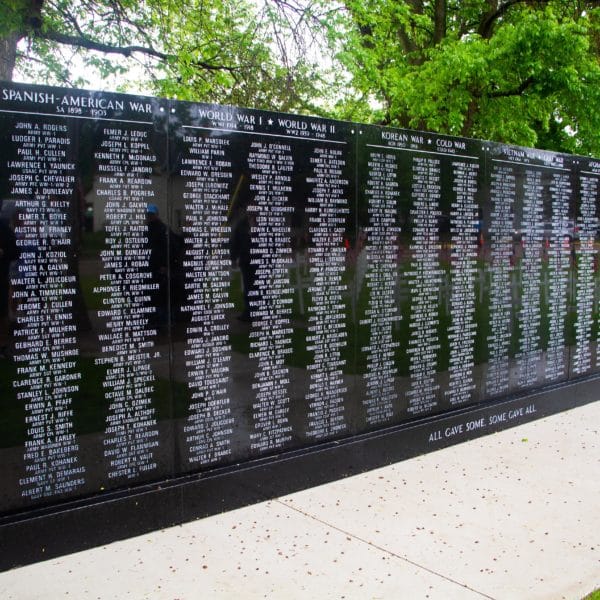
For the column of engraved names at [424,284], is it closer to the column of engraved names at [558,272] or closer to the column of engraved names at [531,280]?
the column of engraved names at [531,280]

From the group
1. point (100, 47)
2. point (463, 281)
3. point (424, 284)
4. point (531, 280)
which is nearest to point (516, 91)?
point (531, 280)

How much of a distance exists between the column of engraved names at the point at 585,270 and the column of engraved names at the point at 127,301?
19.0 feet

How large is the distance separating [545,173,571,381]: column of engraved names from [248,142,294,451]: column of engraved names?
3.91 m

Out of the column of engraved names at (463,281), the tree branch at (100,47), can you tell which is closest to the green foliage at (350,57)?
the tree branch at (100,47)

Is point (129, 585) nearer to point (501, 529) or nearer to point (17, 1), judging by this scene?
point (501, 529)

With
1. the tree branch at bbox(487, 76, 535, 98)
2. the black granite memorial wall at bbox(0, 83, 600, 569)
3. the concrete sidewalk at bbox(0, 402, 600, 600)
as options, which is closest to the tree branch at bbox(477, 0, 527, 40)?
the tree branch at bbox(487, 76, 535, 98)

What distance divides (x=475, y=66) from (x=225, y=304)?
9.01 metres

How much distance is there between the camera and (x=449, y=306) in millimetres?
6914

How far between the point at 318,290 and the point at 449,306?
173 centimetres

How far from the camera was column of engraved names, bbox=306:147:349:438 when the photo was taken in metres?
5.73

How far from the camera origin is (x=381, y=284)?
625cm

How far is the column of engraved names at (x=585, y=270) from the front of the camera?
8.69m

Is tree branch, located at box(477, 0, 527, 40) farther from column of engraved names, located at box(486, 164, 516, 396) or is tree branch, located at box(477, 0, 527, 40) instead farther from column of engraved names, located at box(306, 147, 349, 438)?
column of engraved names, located at box(306, 147, 349, 438)

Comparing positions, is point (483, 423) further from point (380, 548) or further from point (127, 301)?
point (127, 301)
